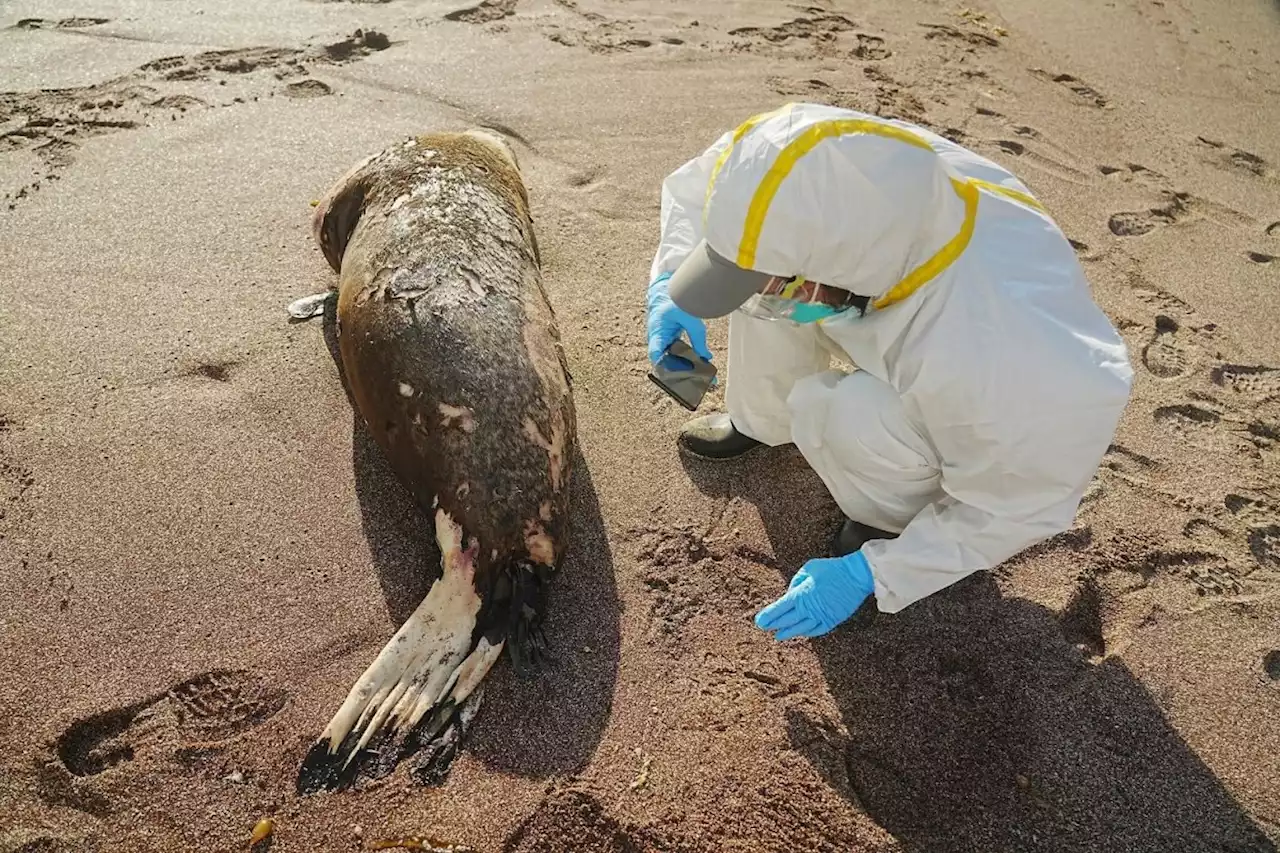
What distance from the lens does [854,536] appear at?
2.54m

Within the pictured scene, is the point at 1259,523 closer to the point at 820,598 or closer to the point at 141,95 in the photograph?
the point at 820,598

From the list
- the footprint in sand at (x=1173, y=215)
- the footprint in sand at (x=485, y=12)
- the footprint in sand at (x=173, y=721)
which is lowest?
the footprint in sand at (x=173, y=721)

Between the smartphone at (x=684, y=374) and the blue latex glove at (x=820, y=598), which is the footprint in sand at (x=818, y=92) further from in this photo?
the blue latex glove at (x=820, y=598)

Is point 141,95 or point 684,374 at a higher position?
point 141,95

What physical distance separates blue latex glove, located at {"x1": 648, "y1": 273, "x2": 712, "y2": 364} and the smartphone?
0.03m

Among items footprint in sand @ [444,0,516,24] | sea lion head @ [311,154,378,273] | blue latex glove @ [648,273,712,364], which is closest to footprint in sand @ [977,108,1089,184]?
blue latex glove @ [648,273,712,364]

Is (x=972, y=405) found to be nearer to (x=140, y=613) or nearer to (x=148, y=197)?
(x=140, y=613)

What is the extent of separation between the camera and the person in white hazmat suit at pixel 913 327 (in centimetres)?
177

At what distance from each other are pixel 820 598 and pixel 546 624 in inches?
29.7

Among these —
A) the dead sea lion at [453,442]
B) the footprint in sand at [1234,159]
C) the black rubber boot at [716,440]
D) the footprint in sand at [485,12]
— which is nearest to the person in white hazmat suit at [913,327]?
the black rubber boot at [716,440]

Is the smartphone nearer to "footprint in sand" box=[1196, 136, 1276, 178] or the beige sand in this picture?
the beige sand

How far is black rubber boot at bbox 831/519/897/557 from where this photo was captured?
2.51 m

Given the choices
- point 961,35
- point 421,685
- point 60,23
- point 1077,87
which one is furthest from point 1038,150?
point 60,23

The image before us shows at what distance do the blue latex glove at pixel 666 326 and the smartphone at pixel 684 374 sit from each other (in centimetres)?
3
